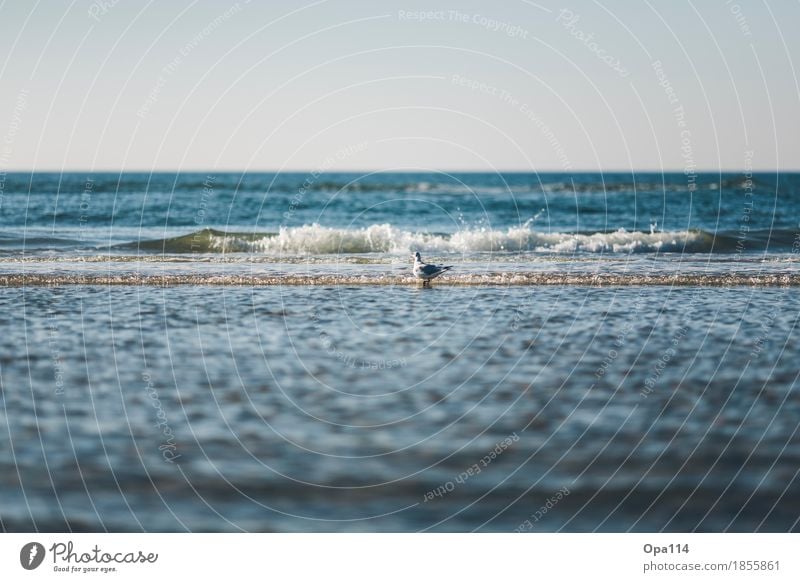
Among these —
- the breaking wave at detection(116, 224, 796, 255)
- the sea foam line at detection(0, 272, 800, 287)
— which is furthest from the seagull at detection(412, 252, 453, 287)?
the breaking wave at detection(116, 224, 796, 255)

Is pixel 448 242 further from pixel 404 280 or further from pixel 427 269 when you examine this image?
pixel 427 269

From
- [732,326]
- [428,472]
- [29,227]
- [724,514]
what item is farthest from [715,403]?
[29,227]

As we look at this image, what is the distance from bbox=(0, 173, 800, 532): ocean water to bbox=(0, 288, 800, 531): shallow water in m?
0.03

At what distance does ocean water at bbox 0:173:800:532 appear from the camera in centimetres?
568

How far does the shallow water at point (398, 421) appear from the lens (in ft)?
18.5
